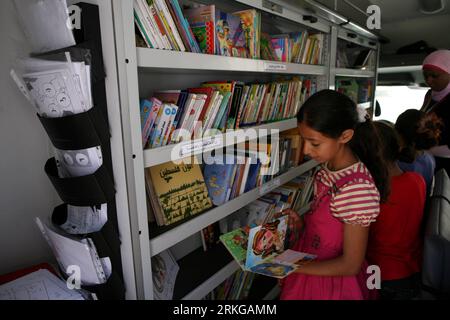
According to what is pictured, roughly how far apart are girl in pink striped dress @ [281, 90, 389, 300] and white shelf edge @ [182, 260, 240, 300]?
1.05 feet

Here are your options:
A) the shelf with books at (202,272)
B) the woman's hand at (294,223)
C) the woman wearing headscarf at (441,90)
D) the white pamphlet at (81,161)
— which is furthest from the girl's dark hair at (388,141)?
the woman wearing headscarf at (441,90)

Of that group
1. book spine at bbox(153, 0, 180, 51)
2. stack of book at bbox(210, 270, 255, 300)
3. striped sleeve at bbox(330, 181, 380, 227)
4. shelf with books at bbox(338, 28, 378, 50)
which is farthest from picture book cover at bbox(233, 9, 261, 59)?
stack of book at bbox(210, 270, 255, 300)

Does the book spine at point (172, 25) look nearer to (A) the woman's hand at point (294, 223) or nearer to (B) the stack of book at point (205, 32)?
(B) the stack of book at point (205, 32)

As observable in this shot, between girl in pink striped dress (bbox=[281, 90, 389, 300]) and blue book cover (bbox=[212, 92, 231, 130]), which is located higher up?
blue book cover (bbox=[212, 92, 231, 130])

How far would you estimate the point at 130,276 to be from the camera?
3.35ft

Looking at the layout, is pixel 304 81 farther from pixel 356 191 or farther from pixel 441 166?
pixel 441 166

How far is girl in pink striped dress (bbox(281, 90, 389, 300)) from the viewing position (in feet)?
3.59

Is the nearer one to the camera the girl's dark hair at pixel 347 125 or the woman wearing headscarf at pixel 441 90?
the girl's dark hair at pixel 347 125

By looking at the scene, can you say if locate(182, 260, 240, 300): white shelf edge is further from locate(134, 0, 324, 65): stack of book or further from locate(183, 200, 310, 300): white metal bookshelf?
locate(134, 0, 324, 65): stack of book

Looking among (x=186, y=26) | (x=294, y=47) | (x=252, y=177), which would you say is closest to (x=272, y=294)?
(x=252, y=177)

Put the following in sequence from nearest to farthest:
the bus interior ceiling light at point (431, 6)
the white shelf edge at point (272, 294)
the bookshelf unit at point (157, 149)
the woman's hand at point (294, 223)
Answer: the bookshelf unit at point (157, 149) → the woman's hand at point (294, 223) → the white shelf edge at point (272, 294) → the bus interior ceiling light at point (431, 6)

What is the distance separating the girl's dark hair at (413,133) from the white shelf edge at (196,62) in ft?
→ 2.60

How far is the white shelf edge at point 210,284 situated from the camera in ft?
4.34
